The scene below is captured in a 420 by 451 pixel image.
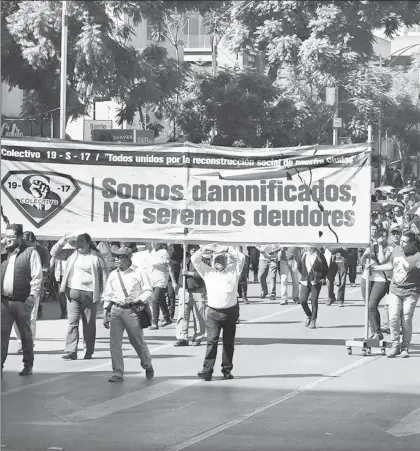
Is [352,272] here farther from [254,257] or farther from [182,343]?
[182,343]

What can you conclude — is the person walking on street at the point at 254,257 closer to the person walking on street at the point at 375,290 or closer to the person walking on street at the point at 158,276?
the person walking on street at the point at 158,276

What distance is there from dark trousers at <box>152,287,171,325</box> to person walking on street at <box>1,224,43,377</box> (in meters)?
6.00

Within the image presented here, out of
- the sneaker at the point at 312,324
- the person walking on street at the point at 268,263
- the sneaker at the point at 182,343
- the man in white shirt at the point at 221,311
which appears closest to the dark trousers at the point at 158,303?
the sneaker at the point at 312,324

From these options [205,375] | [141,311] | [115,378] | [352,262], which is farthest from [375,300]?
[352,262]

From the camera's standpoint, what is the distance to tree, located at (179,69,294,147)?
132ft

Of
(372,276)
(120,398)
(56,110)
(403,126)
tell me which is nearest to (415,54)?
(403,126)

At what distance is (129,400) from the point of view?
12.8 metres

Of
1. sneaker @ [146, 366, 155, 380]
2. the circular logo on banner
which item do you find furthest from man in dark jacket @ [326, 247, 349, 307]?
sneaker @ [146, 366, 155, 380]

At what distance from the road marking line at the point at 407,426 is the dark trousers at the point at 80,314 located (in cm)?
568

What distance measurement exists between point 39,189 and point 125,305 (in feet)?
10.8

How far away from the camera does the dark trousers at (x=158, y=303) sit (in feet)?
67.9

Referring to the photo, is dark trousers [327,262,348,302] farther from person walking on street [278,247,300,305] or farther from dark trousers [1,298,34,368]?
dark trousers [1,298,34,368]

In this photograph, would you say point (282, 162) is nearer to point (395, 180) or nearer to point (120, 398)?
point (120, 398)

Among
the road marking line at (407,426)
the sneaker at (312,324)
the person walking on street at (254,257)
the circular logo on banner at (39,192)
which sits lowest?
the road marking line at (407,426)
